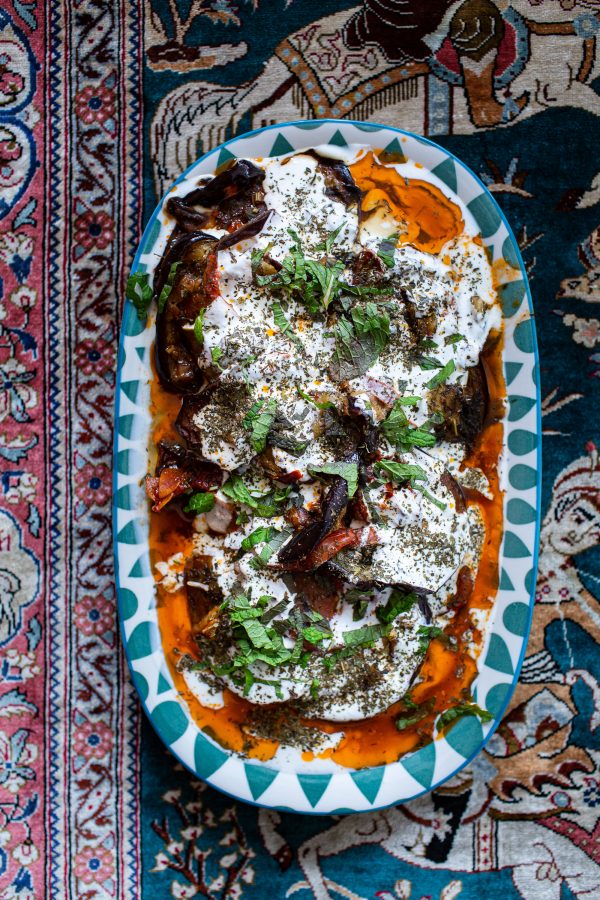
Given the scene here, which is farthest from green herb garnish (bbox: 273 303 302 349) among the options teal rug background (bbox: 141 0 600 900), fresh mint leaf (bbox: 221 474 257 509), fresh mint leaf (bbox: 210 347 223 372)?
teal rug background (bbox: 141 0 600 900)

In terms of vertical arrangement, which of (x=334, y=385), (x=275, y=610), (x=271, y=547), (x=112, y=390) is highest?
(x=334, y=385)

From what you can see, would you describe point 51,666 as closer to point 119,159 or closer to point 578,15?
point 119,159

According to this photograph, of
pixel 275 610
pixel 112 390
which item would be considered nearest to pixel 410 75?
pixel 112 390

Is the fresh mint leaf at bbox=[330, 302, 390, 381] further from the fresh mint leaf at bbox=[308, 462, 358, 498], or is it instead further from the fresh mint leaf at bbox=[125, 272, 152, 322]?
the fresh mint leaf at bbox=[125, 272, 152, 322]

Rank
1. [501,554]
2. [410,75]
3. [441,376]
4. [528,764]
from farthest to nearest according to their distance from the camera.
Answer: [528,764]
[410,75]
[501,554]
[441,376]

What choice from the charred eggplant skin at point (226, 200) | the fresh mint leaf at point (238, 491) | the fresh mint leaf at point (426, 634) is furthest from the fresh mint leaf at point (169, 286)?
the fresh mint leaf at point (426, 634)

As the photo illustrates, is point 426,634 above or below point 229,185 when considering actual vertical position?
below

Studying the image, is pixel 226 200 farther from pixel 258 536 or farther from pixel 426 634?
pixel 426 634
